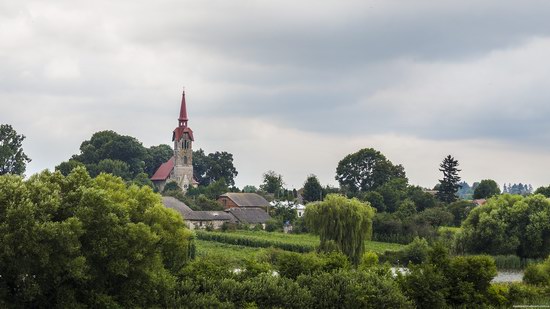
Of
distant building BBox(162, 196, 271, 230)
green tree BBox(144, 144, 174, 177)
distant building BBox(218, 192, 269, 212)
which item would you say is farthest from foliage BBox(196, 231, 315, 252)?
green tree BBox(144, 144, 174, 177)

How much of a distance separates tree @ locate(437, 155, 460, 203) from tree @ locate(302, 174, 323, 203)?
20290mm

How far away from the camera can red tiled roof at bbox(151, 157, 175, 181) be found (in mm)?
139600

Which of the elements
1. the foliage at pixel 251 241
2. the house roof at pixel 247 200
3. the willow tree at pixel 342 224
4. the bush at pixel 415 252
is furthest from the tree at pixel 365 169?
the willow tree at pixel 342 224

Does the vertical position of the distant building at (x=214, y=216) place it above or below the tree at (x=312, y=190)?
below

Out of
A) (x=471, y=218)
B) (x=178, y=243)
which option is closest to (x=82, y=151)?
(x=471, y=218)

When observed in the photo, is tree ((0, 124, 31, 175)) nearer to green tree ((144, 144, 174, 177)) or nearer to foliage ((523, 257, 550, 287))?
green tree ((144, 144, 174, 177))

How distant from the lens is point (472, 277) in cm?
3906

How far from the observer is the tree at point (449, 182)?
11419 centimetres

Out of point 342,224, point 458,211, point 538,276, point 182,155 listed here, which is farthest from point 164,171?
point 538,276

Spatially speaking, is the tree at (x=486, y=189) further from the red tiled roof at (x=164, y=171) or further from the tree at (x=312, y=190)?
the red tiled roof at (x=164, y=171)

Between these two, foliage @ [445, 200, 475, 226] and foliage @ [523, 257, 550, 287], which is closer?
foliage @ [523, 257, 550, 287]

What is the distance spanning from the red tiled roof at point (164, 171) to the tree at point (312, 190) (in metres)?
26.0

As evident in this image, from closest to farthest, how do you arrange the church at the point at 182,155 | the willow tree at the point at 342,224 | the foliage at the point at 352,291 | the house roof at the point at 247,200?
the foliage at the point at 352,291 → the willow tree at the point at 342,224 → the house roof at the point at 247,200 → the church at the point at 182,155

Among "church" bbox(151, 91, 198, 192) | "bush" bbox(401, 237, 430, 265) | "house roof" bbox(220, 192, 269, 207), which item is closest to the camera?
"bush" bbox(401, 237, 430, 265)
